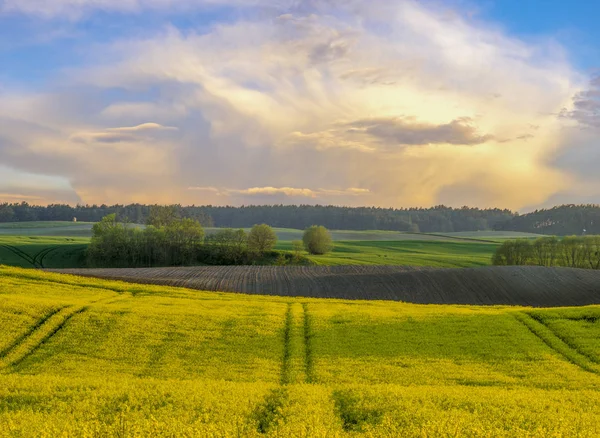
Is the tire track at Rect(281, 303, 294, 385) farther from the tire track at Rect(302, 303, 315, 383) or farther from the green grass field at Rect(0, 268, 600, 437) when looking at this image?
the tire track at Rect(302, 303, 315, 383)

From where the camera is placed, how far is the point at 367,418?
523 inches

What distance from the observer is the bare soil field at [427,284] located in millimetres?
48188

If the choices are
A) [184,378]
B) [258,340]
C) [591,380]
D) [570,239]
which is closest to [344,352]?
[258,340]

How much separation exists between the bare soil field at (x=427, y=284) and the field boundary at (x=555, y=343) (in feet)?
52.3

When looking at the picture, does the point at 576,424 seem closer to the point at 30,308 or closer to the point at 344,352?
the point at 344,352

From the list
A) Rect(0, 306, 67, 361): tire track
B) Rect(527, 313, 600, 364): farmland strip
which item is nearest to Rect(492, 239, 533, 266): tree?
Rect(527, 313, 600, 364): farmland strip

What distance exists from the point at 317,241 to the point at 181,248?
3445 centimetres

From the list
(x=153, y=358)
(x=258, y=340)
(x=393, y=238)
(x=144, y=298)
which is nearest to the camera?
(x=153, y=358)

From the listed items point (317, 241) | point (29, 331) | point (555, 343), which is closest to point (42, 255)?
point (317, 241)

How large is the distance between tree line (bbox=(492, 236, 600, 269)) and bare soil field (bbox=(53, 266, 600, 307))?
146 ft

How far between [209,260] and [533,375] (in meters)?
85.0

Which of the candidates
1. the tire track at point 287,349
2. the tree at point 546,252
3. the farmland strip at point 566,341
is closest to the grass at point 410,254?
the tree at point 546,252

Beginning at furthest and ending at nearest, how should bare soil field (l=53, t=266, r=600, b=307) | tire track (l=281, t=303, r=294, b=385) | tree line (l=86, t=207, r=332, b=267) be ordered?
1. tree line (l=86, t=207, r=332, b=267)
2. bare soil field (l=53, t=266, r=600, b=307)
3. tire track (l=281, t=303, r=294, b=385)

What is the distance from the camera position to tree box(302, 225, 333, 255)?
126 meters
